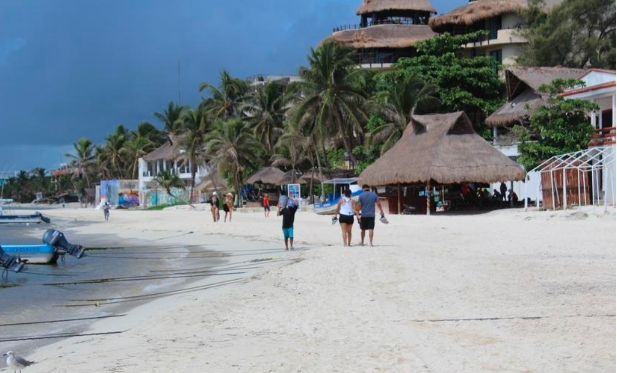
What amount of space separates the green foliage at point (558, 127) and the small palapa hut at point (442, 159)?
2.99 ft

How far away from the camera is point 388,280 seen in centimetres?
1043

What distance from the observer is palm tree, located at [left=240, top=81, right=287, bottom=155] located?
50.8 metres

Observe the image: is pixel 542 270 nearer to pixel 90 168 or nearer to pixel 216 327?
pixel 216 327

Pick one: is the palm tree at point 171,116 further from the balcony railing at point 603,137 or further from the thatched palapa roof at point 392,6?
the balcony railing at point 603,137

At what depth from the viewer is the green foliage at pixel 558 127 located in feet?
88.1

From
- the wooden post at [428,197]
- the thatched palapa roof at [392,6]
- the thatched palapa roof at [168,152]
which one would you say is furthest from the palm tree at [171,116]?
the wooden post at [428,197]

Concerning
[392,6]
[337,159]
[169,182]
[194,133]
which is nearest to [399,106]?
[337,159]

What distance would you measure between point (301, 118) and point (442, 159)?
13369 millimetres

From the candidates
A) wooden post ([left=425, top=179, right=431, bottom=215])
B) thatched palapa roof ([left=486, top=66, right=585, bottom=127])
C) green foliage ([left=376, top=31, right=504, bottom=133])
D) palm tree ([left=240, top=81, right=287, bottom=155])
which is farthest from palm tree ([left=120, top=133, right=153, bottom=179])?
wooden post ([left=425, top=179, right=431, bottom=215])

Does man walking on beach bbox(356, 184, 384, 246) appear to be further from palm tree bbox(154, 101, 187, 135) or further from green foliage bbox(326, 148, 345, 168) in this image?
palm tree bbox(154, 101, 187, 135)

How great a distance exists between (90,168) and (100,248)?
223 ft

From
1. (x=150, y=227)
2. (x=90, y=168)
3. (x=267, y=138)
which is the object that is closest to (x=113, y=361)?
(x=150, y=227)

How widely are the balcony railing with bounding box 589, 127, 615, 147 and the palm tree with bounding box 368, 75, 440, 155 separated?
40.4 ft

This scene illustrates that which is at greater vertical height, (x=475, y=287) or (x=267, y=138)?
(x=267, y=138)
